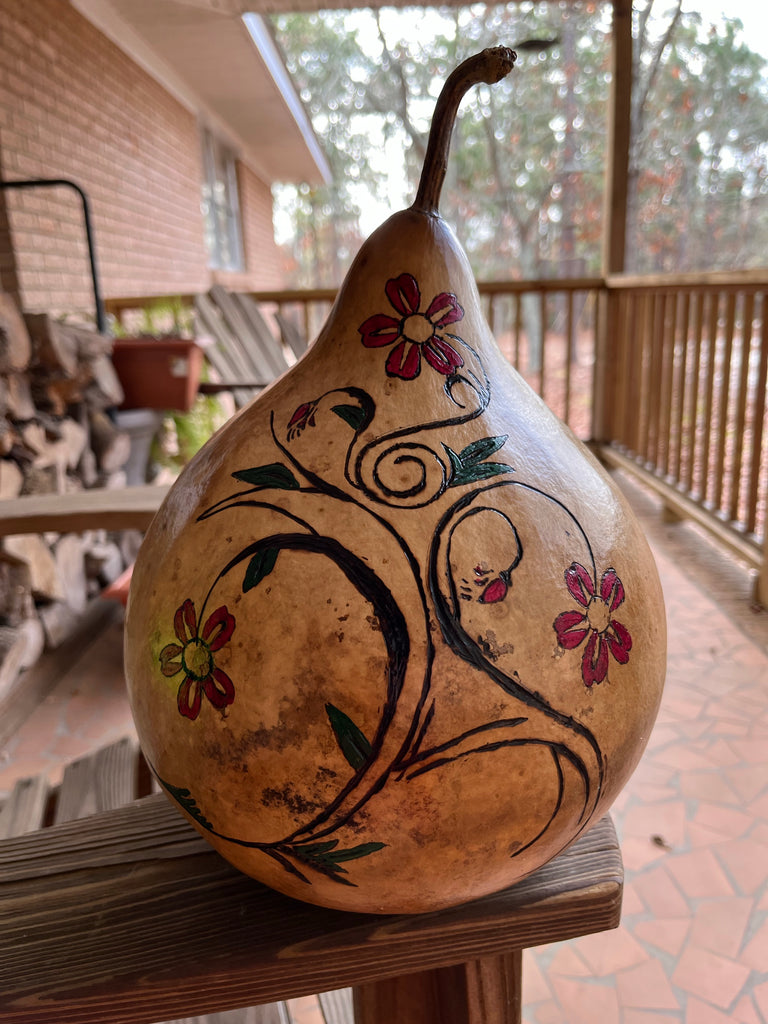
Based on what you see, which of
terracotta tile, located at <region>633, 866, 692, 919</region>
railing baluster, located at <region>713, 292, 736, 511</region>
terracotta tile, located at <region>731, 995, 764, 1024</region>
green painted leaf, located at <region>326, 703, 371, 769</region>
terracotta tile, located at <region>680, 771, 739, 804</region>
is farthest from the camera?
railing baluster, located at <region>713, 292, 736, 511</region>

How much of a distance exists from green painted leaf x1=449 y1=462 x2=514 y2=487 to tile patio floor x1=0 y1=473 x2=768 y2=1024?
1277 mm

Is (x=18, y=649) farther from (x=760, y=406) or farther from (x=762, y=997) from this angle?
(x=760, y=406)

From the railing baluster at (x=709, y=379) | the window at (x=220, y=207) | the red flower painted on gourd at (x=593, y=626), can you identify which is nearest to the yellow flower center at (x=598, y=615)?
the red flower painted on gourd at (x=593, y=626)

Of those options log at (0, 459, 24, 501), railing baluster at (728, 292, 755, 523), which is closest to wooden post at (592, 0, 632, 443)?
railing baluster at (728, 292, 755, 523)

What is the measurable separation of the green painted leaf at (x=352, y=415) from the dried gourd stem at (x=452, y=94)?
0.69 feet

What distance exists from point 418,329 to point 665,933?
1471mm

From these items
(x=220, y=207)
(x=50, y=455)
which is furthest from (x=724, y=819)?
(x=220, y=207)

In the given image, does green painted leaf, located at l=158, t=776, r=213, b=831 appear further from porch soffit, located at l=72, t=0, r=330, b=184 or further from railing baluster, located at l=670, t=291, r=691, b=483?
porch soffit, located at l=72, t=0, r=330, b=184

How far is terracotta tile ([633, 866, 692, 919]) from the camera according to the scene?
161 centimetres

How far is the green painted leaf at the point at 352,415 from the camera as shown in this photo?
59 cm

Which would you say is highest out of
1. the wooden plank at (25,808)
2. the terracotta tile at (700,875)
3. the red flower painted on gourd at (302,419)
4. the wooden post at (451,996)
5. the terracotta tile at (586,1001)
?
the red flower painted on gourd at (302,419)

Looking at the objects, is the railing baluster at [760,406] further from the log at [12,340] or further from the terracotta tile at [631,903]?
the log at [12,340]

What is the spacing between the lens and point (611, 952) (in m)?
1.53

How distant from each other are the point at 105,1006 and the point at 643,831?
1.55 metres
